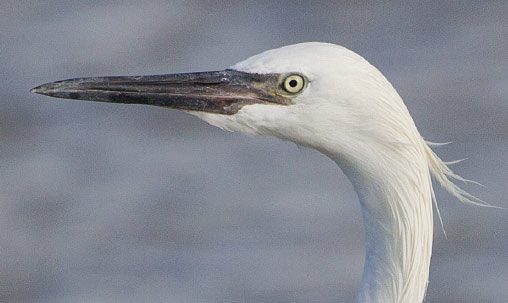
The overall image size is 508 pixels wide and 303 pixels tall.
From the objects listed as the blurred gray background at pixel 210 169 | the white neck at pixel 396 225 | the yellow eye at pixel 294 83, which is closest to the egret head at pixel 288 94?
the yellow eye at pixel 294 83

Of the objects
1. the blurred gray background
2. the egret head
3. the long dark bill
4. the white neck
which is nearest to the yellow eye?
the egret head

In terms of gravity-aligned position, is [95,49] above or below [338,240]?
above

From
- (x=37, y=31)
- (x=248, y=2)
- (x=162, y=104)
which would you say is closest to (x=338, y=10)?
(x=248, y=2)

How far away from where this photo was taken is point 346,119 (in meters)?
5.52

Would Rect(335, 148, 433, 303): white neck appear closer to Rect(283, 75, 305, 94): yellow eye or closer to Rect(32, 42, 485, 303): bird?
Rect(32, 42, 485, 303): bird

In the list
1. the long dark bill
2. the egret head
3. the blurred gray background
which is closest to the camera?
the egret head

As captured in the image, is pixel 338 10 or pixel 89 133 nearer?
pixel 89 133

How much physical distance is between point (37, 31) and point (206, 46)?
1.75 m

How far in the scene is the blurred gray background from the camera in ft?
33.9

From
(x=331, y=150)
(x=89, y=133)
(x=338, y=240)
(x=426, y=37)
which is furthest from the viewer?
(x=426, y=37)

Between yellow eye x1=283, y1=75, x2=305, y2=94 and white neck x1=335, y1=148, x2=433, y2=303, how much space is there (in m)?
0.32

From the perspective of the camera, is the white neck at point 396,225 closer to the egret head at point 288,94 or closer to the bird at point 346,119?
the bird at point 346,119

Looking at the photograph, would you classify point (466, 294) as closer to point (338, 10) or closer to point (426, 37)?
point (426, 37)

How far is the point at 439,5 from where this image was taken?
13.5 m
